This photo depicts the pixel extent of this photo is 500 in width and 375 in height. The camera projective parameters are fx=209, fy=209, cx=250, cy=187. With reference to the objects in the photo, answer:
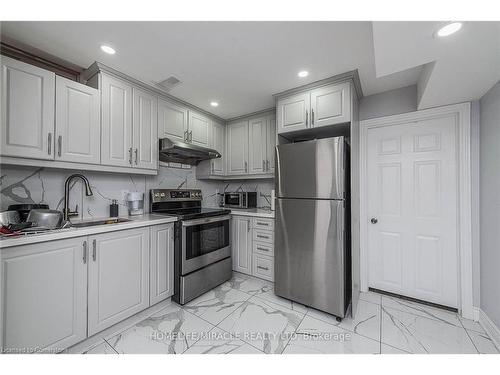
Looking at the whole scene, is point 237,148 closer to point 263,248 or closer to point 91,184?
point 263,248

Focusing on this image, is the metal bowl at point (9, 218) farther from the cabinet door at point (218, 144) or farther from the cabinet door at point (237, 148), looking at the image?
the cabinet door at point (237, 148)

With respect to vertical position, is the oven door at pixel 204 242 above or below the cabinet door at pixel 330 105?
below

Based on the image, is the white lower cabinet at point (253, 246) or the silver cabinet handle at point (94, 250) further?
the white lower cabinet at point (253, 246)

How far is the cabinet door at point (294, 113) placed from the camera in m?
2.16

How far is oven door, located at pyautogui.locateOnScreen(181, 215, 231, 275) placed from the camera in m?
2.10

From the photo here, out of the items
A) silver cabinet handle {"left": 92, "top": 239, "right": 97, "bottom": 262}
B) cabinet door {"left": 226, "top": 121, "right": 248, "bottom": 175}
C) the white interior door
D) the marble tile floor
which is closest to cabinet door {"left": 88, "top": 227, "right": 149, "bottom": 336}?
silver cabinet handle {"left": 92, "top": 239, "right": 97, "bottom": 262}

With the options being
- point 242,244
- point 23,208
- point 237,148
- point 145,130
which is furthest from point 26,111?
point 242,244

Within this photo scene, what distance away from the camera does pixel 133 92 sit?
6.81ft

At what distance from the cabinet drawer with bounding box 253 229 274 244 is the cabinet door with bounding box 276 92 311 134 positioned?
1.17 meters

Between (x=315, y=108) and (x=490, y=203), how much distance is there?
1623 mm

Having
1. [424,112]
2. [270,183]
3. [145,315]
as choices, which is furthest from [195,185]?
[424,112]

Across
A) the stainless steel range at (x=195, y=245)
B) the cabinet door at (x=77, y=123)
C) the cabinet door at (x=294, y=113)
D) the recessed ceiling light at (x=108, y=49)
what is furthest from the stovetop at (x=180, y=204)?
the recessed ceiling light at (x=108, y=49)

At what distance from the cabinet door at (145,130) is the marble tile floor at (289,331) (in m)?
1.50
